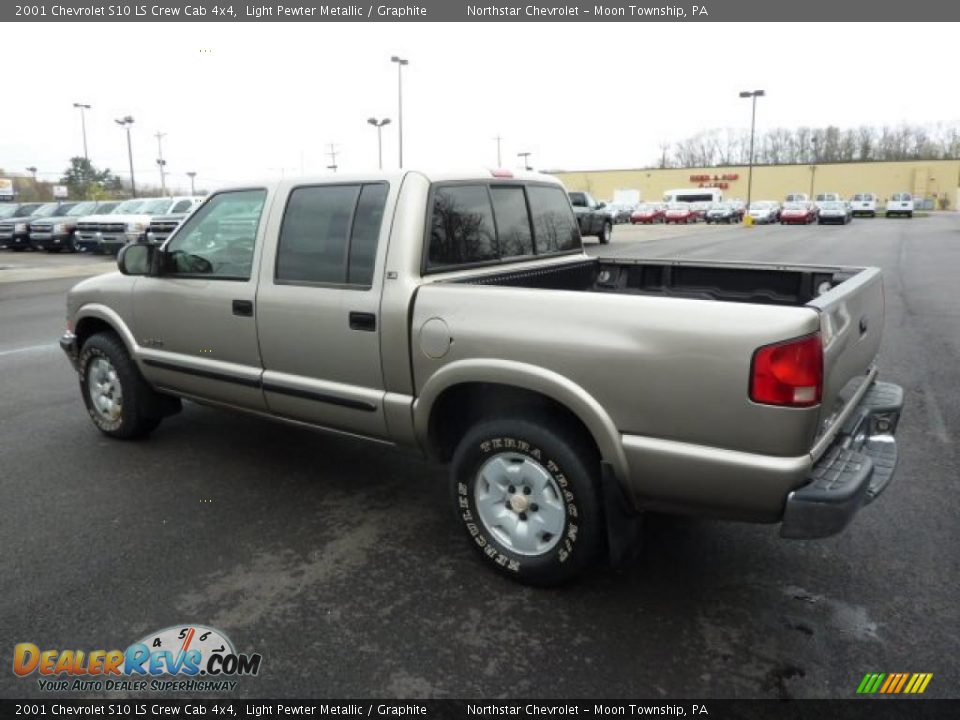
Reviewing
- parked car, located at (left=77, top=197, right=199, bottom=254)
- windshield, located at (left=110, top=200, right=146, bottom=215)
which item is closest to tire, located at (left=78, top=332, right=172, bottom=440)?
parked car, located at (left=77, top=197, right=199, bottom=254)

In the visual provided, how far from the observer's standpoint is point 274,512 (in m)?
4.15

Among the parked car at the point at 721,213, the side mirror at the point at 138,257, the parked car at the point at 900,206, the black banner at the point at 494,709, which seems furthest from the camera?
the parked car at the point at 900,206

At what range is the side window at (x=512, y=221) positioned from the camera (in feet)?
14.3

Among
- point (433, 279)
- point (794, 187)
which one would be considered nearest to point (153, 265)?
point (433, 279)

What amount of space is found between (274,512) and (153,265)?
1.82m

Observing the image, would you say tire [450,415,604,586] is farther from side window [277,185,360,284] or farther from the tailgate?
side window [277,185,360,284]

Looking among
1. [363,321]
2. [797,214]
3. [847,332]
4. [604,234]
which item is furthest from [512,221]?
[797,214]

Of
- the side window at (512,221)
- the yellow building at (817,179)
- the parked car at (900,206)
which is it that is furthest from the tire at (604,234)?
the yellow building at (817,179)

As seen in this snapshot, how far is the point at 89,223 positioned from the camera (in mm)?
24172

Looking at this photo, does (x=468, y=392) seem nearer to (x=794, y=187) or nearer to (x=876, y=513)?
(x=876, y=513)

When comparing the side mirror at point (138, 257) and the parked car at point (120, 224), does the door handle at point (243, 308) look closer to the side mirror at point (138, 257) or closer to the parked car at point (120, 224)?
the side mirror at point (138, 257)

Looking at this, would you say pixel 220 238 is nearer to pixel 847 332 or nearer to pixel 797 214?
pixel 847 332

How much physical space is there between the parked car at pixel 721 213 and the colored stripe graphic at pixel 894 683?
53612 mm

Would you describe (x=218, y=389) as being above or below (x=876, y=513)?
above
